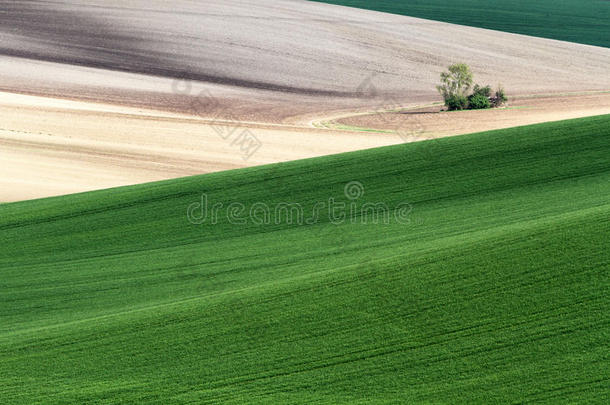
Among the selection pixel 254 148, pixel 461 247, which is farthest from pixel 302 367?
pixel 254 148

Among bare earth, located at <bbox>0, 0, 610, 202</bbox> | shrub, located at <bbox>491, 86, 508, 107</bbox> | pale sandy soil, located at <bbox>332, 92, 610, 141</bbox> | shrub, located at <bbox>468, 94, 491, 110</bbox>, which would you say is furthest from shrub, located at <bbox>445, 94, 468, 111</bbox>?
shrub, located at <bbox>491, 86, 508, 107</bbox>

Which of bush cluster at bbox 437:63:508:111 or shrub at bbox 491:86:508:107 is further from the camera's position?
shrub at bbox 491:86:508:107
